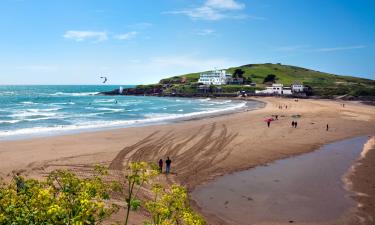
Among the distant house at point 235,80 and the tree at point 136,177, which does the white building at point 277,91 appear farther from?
the tree at point 136,177

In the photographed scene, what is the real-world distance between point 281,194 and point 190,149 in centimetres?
1392

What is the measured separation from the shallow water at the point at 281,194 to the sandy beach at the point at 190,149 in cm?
100

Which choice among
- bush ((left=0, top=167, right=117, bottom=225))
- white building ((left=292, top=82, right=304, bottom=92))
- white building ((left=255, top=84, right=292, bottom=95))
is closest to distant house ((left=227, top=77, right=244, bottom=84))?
white building ((left=255, top=84, right=292, bottom=95))

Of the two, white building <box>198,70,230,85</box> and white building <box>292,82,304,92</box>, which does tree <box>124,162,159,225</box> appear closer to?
white building <box>292,82,304,92</box>

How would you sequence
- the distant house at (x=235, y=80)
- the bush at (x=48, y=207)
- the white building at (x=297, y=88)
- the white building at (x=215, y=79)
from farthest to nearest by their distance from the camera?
Result: the distant house at (x=235, y=80) → the white building at (x=215, y=79) → the white building at (x=297, y=88) → the bush at (x=48, y=207)

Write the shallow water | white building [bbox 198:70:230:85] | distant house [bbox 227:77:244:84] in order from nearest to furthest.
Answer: the shallow water < white building [bbox 198:70:230:85] < distant house [bbox 227:77:244:84]

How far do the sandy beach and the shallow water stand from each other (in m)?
1.00

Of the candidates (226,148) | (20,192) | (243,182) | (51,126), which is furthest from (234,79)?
(20,192)

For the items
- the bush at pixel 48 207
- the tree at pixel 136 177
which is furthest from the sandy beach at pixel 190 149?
the bush at pixel 48 207

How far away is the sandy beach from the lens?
85.5 ft

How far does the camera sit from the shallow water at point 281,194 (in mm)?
18458

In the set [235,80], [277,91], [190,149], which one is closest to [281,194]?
[190,149]

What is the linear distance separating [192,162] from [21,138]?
22446mm

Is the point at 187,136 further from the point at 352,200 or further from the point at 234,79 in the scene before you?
the point at 234,79
